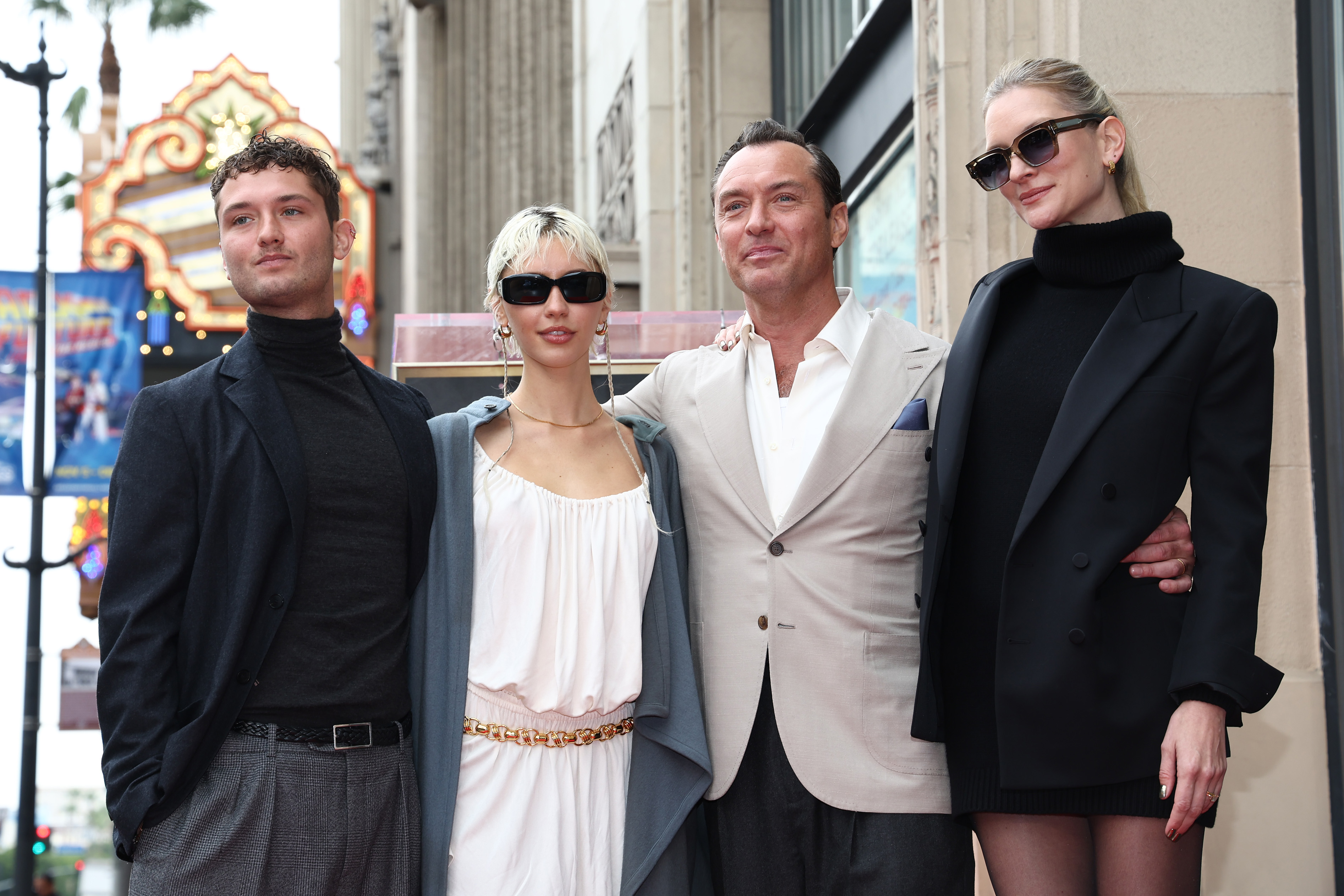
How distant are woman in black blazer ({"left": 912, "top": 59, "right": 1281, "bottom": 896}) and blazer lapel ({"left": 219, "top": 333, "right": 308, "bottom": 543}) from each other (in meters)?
1.47

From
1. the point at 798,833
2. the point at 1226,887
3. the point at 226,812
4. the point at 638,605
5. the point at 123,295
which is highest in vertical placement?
→ the point at 123,295

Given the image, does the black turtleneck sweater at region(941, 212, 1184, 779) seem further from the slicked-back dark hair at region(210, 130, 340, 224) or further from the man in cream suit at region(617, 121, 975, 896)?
the slicked-back dark hair at region(210, 130, 340, 224)

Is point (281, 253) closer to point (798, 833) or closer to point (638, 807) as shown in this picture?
point (638, 807)

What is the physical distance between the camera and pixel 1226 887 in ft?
13.6

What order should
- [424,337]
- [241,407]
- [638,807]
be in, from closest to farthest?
1. [241,407]
2. [638,807]
3. [424,337]

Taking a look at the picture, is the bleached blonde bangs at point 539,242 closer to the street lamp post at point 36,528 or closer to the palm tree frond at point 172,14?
Answer: the street lamp post at point 36,528

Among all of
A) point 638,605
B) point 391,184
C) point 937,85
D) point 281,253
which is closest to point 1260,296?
point 638,605

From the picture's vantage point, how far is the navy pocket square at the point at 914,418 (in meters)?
3.37

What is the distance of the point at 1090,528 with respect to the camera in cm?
267

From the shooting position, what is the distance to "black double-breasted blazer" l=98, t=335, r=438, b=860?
2.66 m

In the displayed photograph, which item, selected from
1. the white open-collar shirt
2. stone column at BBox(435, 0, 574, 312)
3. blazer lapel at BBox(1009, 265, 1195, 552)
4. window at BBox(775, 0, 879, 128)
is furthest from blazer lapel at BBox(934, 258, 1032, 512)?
stone column at BBox(435, 0, 574, 312)

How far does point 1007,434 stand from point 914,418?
477 mm

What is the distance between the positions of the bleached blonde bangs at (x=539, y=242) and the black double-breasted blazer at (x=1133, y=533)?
136cm

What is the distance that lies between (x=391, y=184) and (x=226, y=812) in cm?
3056
